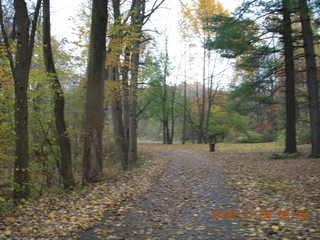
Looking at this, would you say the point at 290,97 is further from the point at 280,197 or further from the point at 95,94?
the point at 95,94

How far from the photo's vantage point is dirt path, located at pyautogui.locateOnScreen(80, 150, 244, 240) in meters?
4.77

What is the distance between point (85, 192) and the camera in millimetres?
7914

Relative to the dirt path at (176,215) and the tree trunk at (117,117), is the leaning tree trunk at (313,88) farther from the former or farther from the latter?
the tree trunk at (117,117)

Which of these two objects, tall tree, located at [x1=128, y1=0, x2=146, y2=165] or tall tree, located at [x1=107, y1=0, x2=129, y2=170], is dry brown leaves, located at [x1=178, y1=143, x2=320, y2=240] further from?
tall tree, located at [x1=128, y1=0, x2=146, y2=165]

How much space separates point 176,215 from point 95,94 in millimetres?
5106

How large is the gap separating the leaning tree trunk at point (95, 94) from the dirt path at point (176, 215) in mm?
2357

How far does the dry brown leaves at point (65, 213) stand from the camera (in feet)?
16.1

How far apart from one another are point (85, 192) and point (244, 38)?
1043 centimetres

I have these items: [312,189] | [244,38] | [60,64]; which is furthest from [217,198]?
[60,64]

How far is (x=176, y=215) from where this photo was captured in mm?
5789
